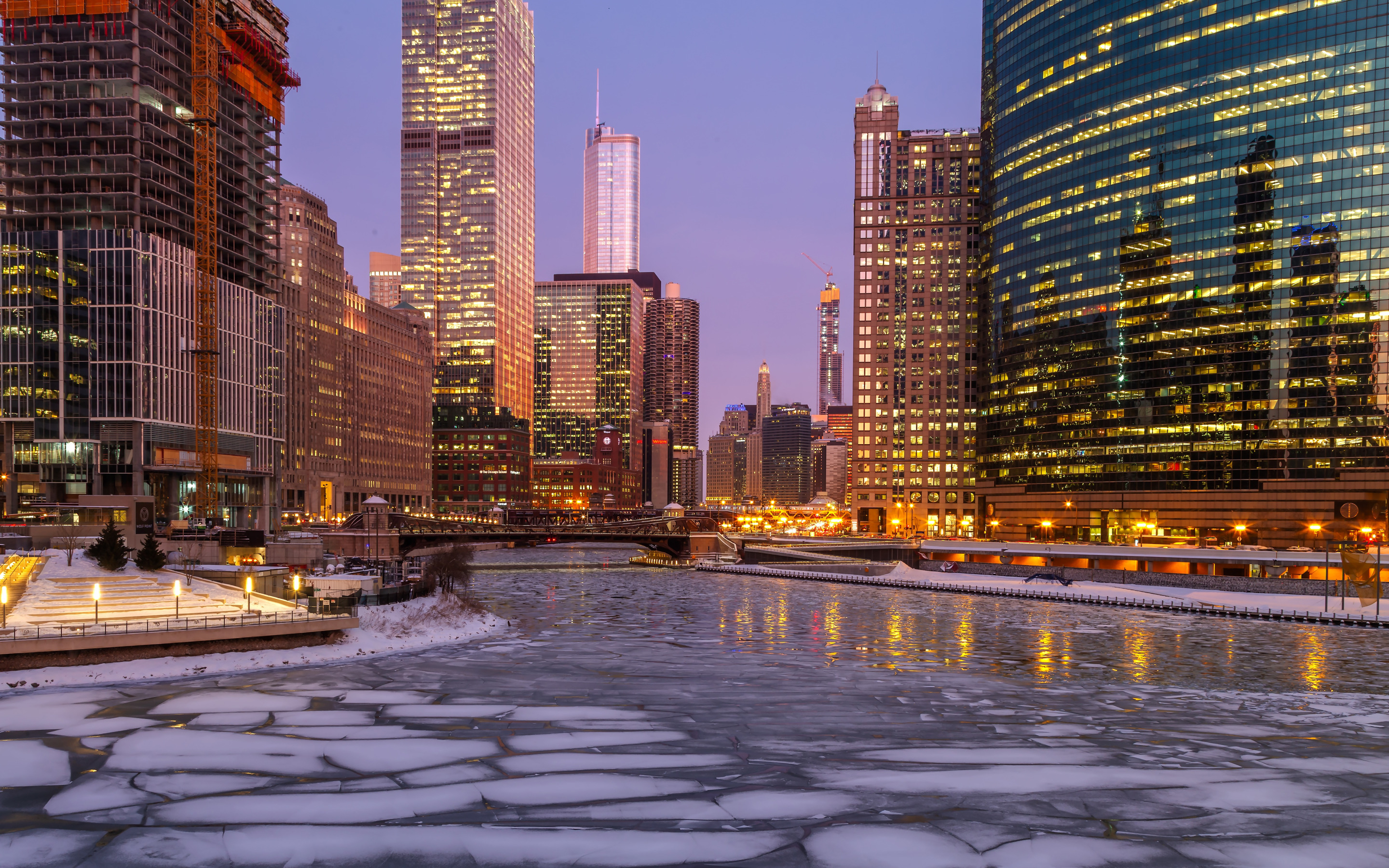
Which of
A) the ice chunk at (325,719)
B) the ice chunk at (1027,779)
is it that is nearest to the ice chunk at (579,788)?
the ice chunk at (1027,779)

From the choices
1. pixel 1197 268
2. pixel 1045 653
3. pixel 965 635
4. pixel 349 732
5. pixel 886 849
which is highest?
pixel 1197 268

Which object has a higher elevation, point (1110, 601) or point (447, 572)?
point (447, 572)

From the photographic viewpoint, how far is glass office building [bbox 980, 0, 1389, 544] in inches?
5714

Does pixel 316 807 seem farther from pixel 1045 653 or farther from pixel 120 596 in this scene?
pixel 1045 653

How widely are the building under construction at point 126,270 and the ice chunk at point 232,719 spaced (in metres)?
106

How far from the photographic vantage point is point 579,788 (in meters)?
27.3

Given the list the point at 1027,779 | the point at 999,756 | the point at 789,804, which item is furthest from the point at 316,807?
the point at 999,756

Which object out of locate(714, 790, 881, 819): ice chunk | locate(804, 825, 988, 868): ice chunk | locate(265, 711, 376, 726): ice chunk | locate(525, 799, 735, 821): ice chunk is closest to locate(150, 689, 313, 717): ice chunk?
locate(265, 711, 376, 726): ice chunk

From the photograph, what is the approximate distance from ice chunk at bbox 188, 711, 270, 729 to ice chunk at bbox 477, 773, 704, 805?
13497mm

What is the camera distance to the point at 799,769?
29.9m

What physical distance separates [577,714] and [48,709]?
71.2ft

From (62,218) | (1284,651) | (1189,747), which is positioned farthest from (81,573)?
(62,218)

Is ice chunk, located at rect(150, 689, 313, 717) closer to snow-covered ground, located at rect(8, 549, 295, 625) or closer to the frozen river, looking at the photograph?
the frozen river

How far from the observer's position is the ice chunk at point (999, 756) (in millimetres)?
30891
